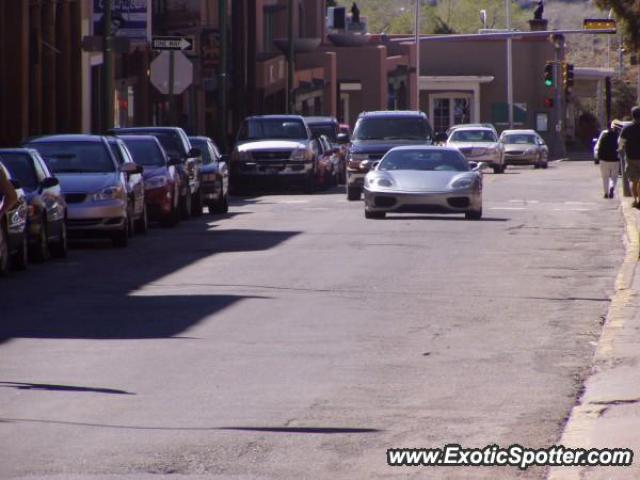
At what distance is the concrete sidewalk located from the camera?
832 centimetres

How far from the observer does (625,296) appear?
16.8 meters

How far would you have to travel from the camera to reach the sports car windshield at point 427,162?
Answer: 31.2 meters

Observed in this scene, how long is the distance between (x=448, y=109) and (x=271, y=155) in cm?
→ 6192

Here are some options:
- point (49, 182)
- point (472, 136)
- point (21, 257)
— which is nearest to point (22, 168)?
point (49, 182)

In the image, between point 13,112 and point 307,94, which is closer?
point 13,112

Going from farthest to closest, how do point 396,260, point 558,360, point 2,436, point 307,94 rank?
point 307,94 → point 396,260 → point 558,360 → point 2,436

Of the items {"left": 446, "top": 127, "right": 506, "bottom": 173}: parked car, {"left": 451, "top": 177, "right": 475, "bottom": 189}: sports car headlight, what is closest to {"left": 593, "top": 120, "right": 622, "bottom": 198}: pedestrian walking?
{"left": 451, "top": 177, "right": 475, "bottom": 189}: sports car headlight

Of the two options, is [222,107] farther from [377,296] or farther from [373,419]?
[373,419]

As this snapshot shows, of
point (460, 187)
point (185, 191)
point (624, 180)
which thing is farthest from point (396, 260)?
point (624, 180)

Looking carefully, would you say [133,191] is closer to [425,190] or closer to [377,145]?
[425,190]

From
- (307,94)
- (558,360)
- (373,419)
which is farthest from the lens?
(307,94)

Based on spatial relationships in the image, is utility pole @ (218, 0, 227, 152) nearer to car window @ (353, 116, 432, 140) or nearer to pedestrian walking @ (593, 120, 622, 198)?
car window @ (353, 116, 432, 140)

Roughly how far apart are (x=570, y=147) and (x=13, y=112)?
233ft

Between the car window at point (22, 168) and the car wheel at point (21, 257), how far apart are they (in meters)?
1.73
